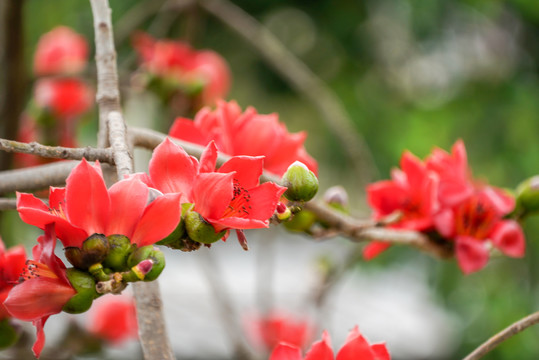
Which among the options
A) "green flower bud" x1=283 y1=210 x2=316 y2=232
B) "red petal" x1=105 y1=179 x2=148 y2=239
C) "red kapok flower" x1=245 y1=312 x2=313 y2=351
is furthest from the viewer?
"red kapok flower" x1=245 y1=312 x2=313 y2=351

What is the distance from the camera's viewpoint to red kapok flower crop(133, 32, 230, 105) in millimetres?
1148

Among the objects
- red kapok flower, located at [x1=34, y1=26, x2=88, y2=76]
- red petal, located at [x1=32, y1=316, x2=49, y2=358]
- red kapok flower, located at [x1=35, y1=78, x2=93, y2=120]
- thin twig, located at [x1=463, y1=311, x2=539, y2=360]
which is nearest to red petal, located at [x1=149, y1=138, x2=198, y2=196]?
red petal, located at [x1=32, y1=316, x2=49, y2=358]

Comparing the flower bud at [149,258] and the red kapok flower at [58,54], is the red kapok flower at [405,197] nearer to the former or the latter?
the flower bud at [149,258]

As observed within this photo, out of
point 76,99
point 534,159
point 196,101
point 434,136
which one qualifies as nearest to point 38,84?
point 76,99

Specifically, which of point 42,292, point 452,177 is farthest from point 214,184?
point 452,177

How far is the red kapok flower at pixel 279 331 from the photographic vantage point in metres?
1.48

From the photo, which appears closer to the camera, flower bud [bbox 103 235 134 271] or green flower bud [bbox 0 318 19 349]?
flower bud [bbox 103 235 134 271]

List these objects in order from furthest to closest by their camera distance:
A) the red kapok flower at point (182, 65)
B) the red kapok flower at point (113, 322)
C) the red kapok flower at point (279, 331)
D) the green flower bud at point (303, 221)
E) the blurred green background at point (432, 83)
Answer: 1. the blurred green background at point (432, 83)
2. the red kapok flower at point (279, 331)
3. the red kapok flower at point (113, 322)
4. the red kapok flower at point (182, 65)
5. the green flower bud at point (303, 221)

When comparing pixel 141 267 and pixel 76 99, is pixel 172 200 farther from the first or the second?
pixel 76 99

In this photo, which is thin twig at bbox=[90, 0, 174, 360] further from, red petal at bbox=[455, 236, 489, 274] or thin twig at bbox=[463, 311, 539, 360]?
red petal at bbox=[455, 236, 489, 274]

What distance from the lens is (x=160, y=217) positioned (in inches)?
14.3

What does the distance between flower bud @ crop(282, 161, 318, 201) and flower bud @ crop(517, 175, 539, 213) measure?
1.16 ft

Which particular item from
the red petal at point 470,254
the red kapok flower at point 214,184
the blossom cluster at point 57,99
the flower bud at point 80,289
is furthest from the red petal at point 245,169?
the blossom cluster at point 57,99

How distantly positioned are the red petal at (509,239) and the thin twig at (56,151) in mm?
451
